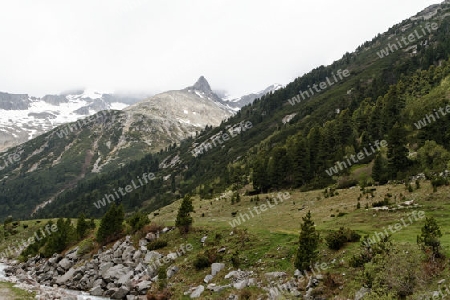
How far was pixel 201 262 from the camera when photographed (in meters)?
34.7

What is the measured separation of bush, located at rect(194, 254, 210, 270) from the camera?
113 ft

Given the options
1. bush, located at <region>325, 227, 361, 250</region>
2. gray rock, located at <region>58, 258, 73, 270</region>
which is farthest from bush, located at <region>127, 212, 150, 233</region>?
bush, located at <region>325, 227, 361, 250</region>

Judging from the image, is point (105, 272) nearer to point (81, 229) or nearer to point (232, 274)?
point (232, 274)

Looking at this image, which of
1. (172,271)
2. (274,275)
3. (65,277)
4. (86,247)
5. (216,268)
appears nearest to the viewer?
(274,275)

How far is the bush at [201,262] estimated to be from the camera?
113 feet

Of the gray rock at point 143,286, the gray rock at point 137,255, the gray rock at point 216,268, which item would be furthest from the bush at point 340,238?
the gray rock at point 137,255

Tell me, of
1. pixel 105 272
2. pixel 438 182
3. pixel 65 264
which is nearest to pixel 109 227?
pixel 65 264

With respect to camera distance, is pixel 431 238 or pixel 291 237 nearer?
pixel 431 238

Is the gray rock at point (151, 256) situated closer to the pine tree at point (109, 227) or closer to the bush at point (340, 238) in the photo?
the pine tree at point (109, 227)

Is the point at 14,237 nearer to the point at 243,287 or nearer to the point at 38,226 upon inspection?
the point at 38,226

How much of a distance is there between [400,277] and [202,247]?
2557 cm

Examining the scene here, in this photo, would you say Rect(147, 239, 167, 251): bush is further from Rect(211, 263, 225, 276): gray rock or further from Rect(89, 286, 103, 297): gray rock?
Rect(211, 263, 225, 276): gray rock

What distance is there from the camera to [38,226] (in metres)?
98.7

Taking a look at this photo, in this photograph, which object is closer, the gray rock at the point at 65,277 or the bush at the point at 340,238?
the bush at the point at 340,238
